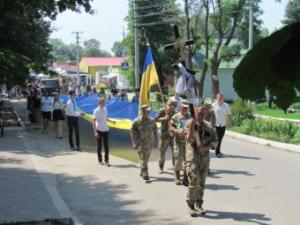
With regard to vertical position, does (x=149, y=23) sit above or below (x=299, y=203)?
above

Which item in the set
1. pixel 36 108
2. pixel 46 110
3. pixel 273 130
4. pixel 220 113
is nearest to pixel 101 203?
pixel 220 113

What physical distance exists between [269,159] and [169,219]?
6.37 metres

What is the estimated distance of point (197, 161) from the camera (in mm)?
8602

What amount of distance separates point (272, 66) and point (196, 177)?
7.48m

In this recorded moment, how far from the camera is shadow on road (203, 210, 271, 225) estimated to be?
8.18 meters

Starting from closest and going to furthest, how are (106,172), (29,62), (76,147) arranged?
1. (29,62)
2. (106,172)
3. (76,147)

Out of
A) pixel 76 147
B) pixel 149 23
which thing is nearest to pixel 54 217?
pixel 76 147

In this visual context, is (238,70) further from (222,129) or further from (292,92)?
(222,129)

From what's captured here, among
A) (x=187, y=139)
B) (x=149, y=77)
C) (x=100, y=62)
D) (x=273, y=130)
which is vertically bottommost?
(x=273, y=130)

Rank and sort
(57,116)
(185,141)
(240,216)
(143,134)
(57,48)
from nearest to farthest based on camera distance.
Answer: (240,216), (185,141), (143,134), (57,116), (57,48)

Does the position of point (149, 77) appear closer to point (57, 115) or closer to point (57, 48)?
point (57, 115)

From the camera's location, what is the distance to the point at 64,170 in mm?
12734

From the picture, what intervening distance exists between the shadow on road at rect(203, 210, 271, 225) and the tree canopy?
714cm

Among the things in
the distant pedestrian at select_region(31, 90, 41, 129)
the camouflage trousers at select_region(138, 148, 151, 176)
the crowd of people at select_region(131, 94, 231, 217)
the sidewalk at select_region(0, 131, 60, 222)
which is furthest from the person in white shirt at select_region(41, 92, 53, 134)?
the camouflage trousers at select_region(138, 148, 151, 176)
